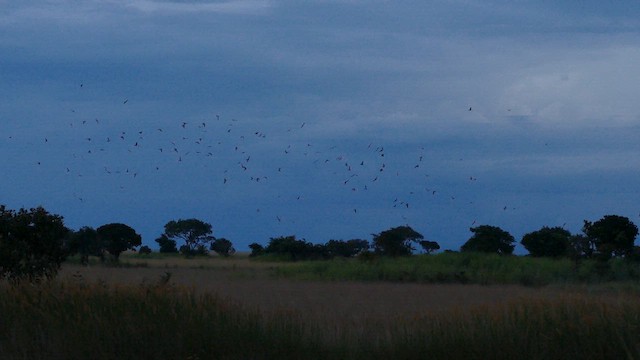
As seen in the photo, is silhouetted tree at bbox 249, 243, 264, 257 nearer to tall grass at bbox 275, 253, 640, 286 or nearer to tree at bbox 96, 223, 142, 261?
tree at bbox 96, 223, 142, 261

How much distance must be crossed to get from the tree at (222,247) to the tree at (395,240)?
24664 mm

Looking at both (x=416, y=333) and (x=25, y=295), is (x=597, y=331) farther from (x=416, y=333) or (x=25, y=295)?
(x=25, y=295)

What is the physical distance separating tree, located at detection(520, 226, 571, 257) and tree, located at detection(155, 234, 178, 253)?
32491mm

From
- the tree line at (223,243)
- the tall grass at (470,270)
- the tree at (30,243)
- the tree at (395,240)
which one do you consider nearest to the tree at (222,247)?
the tree line at (223,243)

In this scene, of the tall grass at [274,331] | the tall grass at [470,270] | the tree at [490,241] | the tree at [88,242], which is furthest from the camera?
the tree at [490,241]

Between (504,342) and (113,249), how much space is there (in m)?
49.9

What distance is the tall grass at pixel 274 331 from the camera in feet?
40.5

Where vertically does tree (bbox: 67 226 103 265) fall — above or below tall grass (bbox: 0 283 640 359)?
above

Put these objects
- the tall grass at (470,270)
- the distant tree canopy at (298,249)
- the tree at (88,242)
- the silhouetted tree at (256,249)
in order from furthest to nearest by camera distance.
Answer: the silhouetted tree at (256,249) → the distant tree canopy at (298,249) → the tree at (88,242) → the tall grass at (470,270)

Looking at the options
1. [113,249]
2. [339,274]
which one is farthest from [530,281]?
[113,249]

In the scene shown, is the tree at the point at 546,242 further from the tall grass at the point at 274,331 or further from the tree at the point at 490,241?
the tall grass at the point at 274,331

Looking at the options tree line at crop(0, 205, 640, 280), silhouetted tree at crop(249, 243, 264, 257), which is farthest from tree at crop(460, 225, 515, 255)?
silhouetted tree at crop(249, 243, 264, 257)

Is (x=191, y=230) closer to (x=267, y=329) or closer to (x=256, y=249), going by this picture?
(x=256, y=249)

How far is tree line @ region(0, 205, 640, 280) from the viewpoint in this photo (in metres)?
19.3
